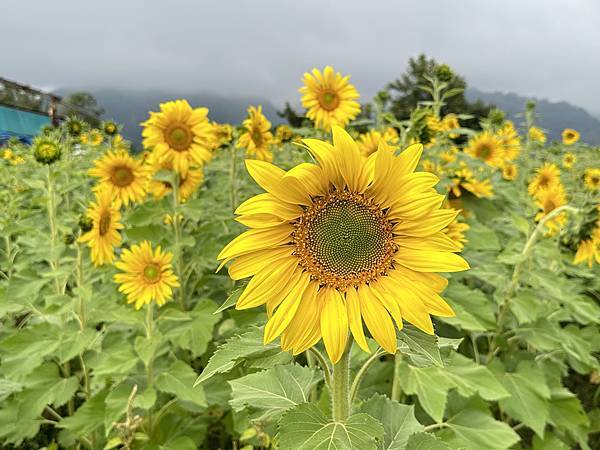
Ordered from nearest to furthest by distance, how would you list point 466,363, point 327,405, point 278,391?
1. point 278,391
2. point 327,405
3. point 466,363

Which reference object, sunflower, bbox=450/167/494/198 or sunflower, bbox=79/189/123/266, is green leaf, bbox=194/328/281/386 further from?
sunflower, bbox=450/167/494/198

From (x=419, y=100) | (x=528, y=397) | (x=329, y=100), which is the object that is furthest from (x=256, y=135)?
(x=419, y=100)

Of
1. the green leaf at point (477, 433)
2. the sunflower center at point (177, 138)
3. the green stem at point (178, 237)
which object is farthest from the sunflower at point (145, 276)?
the green leaf at point (477, 433)

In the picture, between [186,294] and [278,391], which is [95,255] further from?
[278,391]

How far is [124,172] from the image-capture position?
361cm

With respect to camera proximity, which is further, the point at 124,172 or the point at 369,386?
the point at 124,172

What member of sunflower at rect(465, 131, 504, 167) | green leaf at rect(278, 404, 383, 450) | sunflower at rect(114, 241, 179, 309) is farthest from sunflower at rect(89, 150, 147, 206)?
sunflower at rect(465, 131, 504, 167)

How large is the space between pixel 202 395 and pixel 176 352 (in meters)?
0.88

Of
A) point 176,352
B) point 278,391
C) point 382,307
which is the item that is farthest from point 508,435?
point 176,352

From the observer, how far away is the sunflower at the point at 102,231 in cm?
297

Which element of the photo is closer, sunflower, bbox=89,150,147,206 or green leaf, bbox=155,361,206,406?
green leaf, bbox=155,361,206,406

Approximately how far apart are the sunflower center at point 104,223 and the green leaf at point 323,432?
7.51 feet

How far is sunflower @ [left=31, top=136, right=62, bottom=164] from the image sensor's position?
9.66 feet

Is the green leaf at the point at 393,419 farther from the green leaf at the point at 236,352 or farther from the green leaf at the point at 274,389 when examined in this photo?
the green leaf at the point at 236,352
